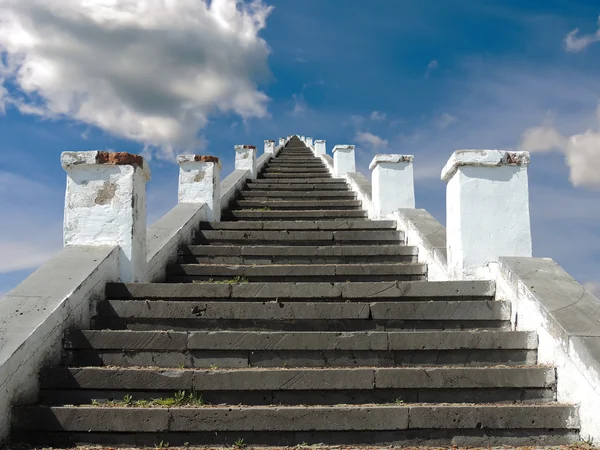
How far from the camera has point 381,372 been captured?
3.75m

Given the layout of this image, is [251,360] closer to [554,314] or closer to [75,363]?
[75,363]

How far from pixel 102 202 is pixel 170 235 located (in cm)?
135

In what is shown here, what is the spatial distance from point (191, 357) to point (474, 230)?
9.83ft

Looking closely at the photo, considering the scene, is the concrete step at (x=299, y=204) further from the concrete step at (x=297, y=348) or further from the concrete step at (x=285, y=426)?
the concrete step at (x=285, y=426)

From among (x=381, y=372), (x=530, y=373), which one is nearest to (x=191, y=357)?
(x=381, y=372)

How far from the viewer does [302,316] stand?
14.3 feet

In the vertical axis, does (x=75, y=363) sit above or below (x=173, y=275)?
below

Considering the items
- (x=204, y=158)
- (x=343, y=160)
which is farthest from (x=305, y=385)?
(x=343, y=160)

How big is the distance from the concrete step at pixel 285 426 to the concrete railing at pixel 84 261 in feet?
1.26

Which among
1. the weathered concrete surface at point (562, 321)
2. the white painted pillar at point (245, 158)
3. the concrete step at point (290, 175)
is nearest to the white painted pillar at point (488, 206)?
the weathered concrete surface at point (562, 321)

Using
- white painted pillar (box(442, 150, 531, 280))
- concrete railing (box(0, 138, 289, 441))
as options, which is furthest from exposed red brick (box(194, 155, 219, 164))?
white painted pillar (box(442, 150, 531, 280))

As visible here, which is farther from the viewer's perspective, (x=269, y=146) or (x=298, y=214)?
(x=269, y=146)

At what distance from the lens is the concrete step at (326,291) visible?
479cm

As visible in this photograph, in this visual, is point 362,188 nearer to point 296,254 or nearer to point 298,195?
point 298,195
